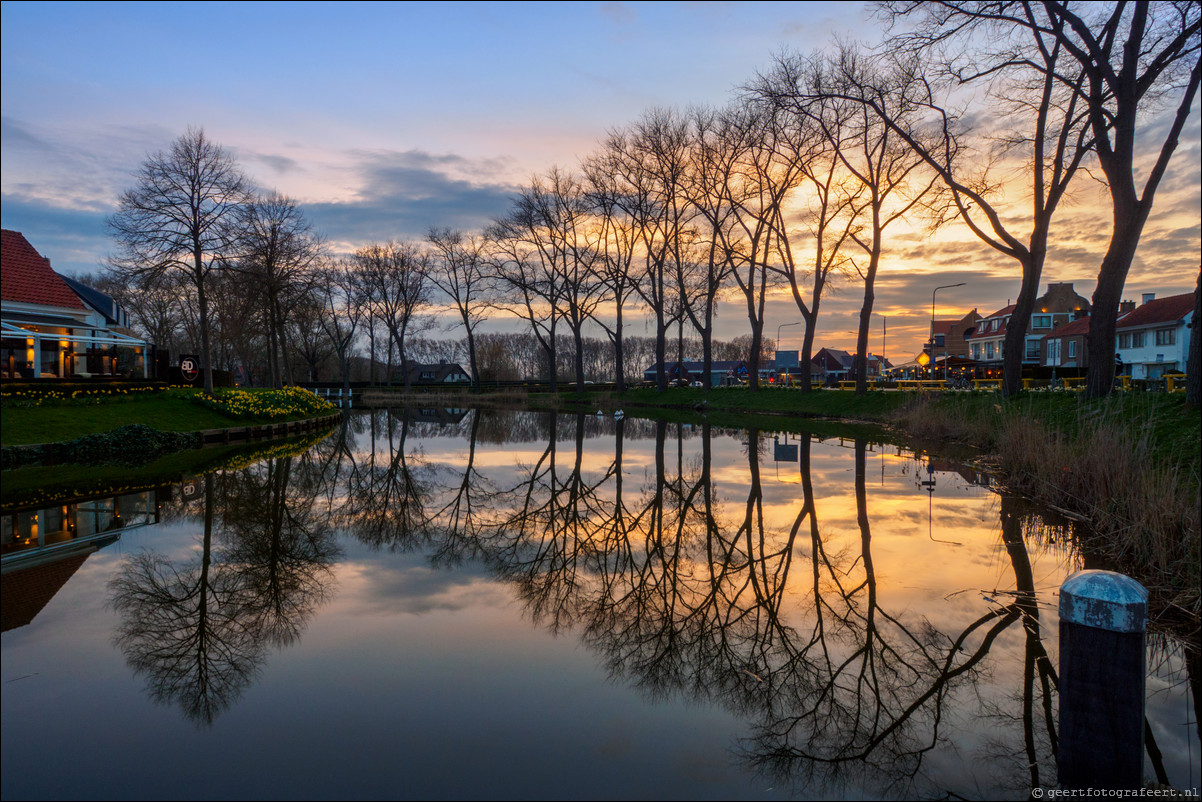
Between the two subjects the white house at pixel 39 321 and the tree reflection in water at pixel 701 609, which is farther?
the white house at pixel 39 321

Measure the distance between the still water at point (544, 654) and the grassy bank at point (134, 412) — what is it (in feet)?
27.0

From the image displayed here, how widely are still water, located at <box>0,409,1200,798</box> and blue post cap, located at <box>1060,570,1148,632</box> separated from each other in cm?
105

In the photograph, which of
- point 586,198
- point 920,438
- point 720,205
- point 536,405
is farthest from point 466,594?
point 536,405

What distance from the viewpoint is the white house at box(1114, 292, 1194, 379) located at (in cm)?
4750

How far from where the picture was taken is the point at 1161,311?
50.0m

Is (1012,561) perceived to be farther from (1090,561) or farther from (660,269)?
(660,269)

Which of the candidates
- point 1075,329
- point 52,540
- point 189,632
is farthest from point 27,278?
point 1075,329

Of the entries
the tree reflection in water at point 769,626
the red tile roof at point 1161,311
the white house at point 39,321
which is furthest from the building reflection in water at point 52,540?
the red tile roof at point 1161,311

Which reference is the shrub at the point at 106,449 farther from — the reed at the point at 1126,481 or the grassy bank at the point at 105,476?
the reed at the point at 1126,481

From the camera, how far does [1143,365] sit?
51531 mm

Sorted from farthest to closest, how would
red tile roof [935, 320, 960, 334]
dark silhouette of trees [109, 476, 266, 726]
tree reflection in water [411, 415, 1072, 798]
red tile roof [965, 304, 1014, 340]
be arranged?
red tile roof [935, 320, 960, 334] → red tile roof [965, 304, 1014, 340] → dark silhouette of trees [109, 476, 266, 726] → tree reflection in water [411, 415, 1072, 798]

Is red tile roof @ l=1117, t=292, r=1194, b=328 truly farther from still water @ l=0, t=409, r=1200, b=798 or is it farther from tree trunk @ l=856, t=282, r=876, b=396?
still water @ l=0, t=409, r=1200, b=798

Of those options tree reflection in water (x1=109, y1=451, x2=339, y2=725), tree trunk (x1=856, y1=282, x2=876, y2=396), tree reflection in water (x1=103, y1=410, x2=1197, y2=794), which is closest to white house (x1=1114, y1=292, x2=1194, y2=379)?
tree trunk (x1=856, y1=282, x2=876, y2=396)

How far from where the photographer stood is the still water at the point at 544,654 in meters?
3.65
